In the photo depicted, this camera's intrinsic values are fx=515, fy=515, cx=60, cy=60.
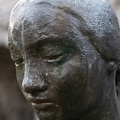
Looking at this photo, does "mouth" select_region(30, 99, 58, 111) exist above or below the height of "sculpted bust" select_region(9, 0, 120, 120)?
below

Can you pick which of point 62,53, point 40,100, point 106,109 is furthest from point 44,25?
point 106,109

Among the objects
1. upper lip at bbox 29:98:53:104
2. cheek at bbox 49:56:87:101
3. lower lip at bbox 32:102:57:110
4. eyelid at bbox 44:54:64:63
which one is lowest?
lower lip at bbox 32:102:57:110

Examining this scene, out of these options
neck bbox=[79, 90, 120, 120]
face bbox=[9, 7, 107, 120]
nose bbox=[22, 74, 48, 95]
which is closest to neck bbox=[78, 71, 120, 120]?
neck bbox=[79, 90, 120, 120]

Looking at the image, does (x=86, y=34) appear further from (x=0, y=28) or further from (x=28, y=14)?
(x=0, y=28)

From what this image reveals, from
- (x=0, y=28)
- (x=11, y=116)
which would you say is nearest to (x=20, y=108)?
(x=11, y=116)

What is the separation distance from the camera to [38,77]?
186cm

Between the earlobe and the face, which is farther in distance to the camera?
the earlobe

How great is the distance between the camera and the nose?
185 cm

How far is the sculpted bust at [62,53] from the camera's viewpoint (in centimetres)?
186

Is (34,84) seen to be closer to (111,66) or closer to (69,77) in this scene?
(69,77)

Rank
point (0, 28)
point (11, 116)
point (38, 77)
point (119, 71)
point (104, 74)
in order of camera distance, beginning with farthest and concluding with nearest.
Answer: point (11, 116)
point (0, 28)
point (119, 71)
point (104, 74)
point (38, 77)

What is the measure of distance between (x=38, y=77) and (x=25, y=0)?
0.32 meters

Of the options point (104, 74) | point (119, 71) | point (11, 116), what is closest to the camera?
point (104, 74)

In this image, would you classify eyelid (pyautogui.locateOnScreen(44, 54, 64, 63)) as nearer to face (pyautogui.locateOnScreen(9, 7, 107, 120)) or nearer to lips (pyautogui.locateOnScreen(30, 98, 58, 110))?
face (pyautogui.locateOnScreen(9, 7, 107, 120))
